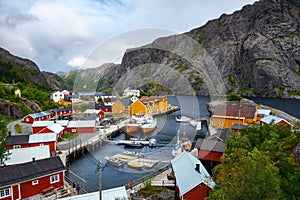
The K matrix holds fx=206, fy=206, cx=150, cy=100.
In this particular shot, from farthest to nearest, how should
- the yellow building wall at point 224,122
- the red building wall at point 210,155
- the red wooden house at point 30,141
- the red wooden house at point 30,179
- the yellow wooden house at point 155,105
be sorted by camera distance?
1. the yellow wooden house at point 155,105
2. the yellow building wall at point 224,122
3. the red wooden house at point 30,141
4. the red building wall at point 210,155
5. the red wooden house at point 30,179

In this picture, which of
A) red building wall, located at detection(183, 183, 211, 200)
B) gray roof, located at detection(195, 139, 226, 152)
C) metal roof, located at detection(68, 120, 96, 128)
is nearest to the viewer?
red building wall, located at detection(183, 183, 211, 200)

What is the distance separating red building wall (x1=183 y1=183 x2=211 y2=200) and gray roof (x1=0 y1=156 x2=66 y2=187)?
23.9 feet

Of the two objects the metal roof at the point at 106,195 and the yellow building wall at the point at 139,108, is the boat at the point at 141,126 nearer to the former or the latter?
the yellow building wall at the point at 139,108

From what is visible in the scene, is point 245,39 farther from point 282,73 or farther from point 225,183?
point 225,183

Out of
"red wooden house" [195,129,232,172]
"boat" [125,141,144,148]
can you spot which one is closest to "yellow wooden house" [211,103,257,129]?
"red wooden house" [195,129,232,172]

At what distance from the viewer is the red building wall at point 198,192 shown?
905cm

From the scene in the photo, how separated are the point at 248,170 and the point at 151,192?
6.92 metres

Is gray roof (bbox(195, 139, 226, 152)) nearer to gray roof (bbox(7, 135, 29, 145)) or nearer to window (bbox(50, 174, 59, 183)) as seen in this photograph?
window (bbox(50, 174, 59, 183))

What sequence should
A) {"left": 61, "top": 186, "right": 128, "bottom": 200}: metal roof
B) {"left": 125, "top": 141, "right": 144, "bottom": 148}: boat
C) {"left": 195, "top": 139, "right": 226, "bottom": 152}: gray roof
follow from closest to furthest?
{"left": 61, "top": 186, "right": 128, "bottom": 200}: metal roof, {"left": 195, "top": 139, "right": 226, "bottom": 152}: gray roof, {"left": 125, "top": 141, "right": 144, "bottom": 148}: boat

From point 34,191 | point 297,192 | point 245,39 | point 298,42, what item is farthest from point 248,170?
point 245,39

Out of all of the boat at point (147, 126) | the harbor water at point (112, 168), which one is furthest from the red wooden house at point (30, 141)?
the boat at point (147, 126)

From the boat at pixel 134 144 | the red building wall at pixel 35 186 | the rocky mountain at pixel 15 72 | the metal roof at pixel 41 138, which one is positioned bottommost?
the boat at pixel 134 144

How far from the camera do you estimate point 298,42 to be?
92.6 metres

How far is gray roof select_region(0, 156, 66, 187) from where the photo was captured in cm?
992
